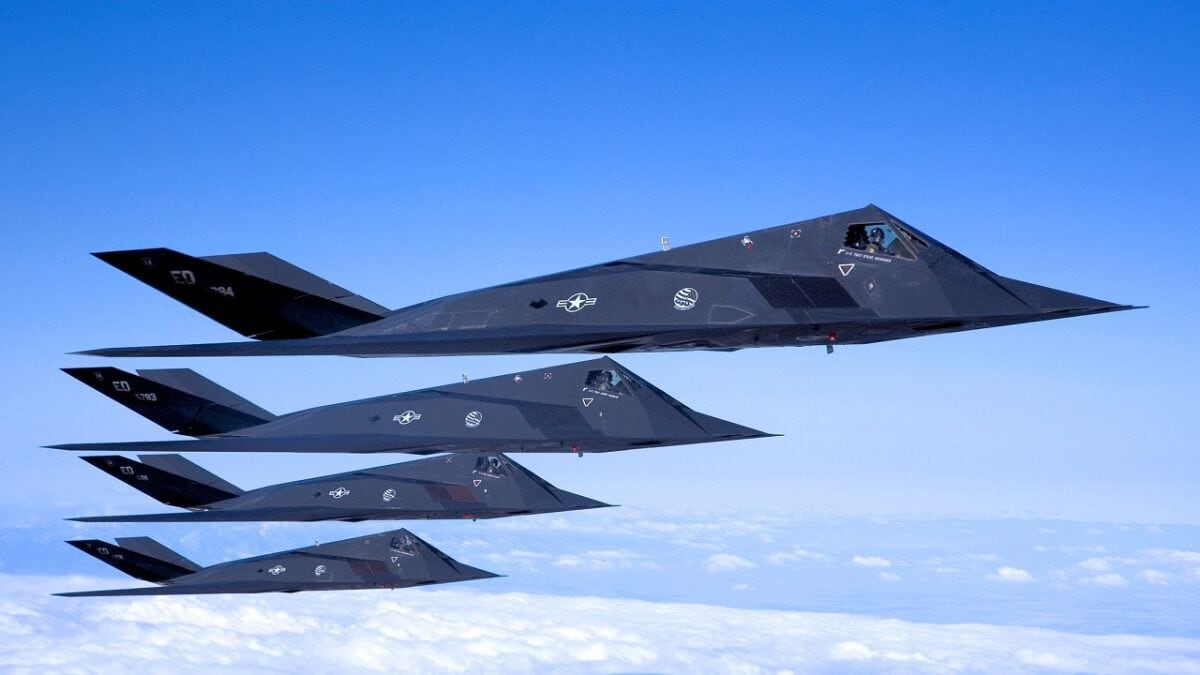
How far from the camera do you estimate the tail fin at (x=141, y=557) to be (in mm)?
43688

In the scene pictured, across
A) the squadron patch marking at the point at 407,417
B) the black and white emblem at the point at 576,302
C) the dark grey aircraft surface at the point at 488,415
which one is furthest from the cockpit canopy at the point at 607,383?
the black and white emblem at the point at 576,302

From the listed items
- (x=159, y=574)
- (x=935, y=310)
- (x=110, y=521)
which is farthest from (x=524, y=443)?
(x=159, y=574)

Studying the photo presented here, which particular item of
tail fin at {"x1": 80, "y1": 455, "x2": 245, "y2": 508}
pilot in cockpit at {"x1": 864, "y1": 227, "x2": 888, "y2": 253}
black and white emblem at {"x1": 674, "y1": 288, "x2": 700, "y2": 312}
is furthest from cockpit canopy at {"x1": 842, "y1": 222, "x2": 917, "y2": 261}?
tail fin at {"x1": 80, "y1": 455, "x2": 245, "y2": 508}

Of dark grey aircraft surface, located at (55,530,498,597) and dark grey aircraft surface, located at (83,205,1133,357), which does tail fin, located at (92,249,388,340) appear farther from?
dark grey aircraft surface, located at (55,530,498,597)

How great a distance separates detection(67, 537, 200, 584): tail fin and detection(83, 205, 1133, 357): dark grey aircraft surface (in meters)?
25.8

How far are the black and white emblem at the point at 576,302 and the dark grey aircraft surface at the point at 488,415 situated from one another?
42.3ft

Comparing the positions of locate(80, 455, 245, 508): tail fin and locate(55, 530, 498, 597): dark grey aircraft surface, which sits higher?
locate(80, 455, 245, 508): tail fin

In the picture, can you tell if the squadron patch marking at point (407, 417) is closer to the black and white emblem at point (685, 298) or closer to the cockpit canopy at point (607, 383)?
the cockpit canopy at point (607, 383)

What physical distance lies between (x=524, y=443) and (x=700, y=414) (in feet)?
18.2

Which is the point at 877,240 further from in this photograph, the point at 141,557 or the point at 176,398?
the point at 141,557

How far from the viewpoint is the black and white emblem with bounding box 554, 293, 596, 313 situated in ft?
63.7

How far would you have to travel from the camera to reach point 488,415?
3316 cm

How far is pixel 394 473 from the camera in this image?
1515 inches

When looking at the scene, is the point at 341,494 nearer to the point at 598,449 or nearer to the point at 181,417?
the point at 181,417
